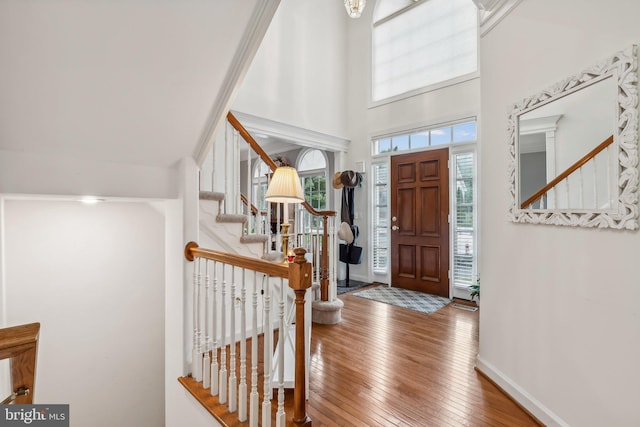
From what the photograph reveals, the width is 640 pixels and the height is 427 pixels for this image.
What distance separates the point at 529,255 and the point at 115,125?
2.49 m

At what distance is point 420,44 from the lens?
4.54m

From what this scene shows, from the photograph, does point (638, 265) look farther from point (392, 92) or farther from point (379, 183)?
point (392, 92)

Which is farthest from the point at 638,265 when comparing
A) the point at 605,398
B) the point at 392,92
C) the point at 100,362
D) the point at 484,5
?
the point at 392,92

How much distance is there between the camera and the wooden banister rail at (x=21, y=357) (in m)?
0.82

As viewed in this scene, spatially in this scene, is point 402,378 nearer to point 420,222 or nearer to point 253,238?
point 253,238

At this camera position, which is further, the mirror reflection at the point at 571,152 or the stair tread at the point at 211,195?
the stair tread at the point at 211,195

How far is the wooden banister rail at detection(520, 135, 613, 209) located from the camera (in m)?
1.36

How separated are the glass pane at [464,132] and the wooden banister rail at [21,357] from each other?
176 inches

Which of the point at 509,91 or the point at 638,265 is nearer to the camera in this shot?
the point at 638,265

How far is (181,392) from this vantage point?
1.94 metres

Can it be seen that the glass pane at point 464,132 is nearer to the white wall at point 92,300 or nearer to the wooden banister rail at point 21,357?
the white wall at point 92,300

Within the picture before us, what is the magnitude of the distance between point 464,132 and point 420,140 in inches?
25.1

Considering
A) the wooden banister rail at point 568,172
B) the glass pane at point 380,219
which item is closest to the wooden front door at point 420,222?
the glass pane at point 380,219

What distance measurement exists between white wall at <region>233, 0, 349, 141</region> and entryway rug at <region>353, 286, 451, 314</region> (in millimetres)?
2726
